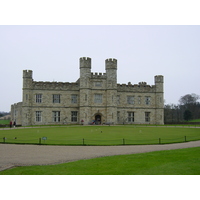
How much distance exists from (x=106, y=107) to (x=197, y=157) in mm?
32583

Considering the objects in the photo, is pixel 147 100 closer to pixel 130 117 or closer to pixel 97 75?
pixel 130 117

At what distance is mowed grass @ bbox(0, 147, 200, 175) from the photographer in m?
8.27

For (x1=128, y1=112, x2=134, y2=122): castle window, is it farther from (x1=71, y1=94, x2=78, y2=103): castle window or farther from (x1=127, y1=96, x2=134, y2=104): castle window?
(x1=71, y1=94, x2=78, y2=103): castle window

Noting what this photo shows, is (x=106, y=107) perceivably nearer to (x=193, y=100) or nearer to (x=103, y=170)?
(x=103, y=170)

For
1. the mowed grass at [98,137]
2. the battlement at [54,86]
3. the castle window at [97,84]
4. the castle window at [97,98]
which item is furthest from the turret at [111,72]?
the mowed grass at [98,137]

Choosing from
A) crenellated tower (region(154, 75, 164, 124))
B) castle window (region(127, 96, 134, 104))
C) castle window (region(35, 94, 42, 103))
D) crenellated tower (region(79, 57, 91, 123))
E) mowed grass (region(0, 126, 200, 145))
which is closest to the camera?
mowed grass (region(0, 126, 200, 145))

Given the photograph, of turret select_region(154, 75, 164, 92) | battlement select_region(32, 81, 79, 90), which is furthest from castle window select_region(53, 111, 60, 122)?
turret select_region(154, 75, 164, 92)

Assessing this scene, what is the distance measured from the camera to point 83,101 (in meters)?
42.1

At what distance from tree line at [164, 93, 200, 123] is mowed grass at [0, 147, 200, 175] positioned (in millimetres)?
52640

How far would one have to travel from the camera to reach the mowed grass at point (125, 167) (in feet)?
27.1

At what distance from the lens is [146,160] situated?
10344 mm

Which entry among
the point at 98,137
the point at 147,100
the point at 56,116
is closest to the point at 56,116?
the point at 56,116

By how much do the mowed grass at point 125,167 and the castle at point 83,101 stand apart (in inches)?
1241

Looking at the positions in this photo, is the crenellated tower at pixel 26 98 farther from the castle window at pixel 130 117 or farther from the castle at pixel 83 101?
the castle window at pixel 130 117
